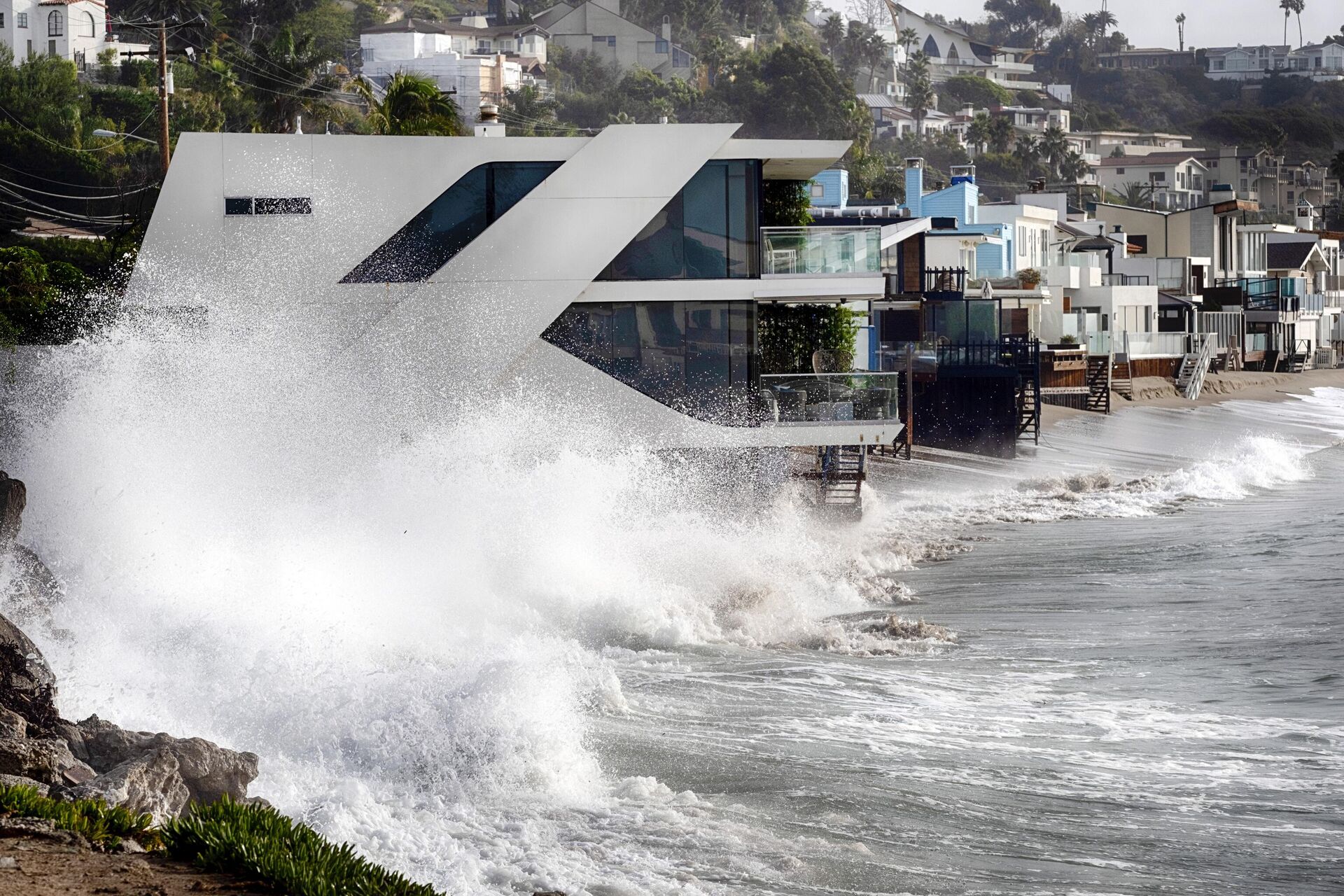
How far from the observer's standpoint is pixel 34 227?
2099 inches

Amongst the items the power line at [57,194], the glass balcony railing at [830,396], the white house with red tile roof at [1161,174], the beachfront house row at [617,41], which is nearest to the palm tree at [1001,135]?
the white house with red tile roof at [1161,174]

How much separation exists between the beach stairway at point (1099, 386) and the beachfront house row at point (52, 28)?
5452 centimetres

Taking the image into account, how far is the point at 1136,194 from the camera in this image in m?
146

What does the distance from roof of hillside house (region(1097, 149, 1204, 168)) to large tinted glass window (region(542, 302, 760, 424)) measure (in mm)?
138357

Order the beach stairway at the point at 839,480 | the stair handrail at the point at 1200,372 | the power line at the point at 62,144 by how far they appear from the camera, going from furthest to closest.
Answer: the stair handrail at the point at 1200,372 → the power line at the point at 62,144 → the beach stairway at the point at 839,480

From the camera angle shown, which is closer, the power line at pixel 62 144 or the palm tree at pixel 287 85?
the power line at pixel 62 144

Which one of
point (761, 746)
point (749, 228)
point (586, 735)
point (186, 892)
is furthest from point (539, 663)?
point (749, 228)

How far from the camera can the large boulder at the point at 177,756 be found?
12570 mm

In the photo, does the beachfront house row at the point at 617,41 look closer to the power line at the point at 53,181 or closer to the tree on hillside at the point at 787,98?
the tree on hillside at the point at 787,98

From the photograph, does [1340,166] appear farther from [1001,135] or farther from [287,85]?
[287,85]

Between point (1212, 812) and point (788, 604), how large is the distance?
34.2 ft

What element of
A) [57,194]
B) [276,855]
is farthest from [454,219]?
[57,194]

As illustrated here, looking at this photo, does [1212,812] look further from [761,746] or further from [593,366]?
[593,366]

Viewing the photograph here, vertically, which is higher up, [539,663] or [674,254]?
[674,254]
